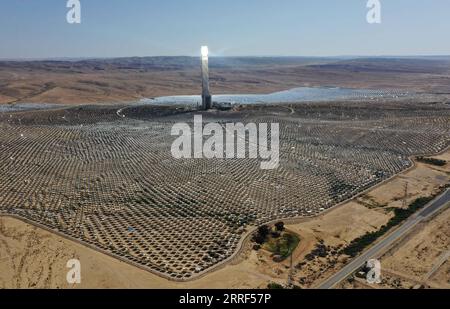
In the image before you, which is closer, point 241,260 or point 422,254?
point 241,260

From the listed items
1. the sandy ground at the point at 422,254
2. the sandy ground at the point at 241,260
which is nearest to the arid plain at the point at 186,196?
the sandy ground at the point at 241,260

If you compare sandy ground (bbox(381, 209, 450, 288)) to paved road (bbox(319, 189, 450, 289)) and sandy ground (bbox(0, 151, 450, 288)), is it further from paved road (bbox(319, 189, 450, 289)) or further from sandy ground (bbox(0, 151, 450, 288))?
paved road (bbox(319, 189, 450, 289))

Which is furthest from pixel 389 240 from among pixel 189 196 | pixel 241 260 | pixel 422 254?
pixel 189 196

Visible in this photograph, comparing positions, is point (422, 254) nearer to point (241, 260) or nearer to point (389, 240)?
point (389, 240)

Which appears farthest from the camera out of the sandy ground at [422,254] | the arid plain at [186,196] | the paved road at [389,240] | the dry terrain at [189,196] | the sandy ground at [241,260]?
the dry terrain at [189,196]

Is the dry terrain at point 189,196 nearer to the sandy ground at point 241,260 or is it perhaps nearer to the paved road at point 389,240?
the sandy ground at point 241,260

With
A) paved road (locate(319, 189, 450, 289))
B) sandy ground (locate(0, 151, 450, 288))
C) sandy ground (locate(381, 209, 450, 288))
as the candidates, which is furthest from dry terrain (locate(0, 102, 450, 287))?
sandy ground (locate(381, 209, 450, 288))
